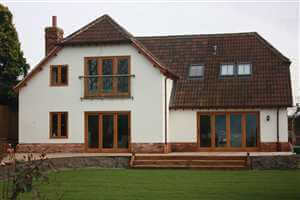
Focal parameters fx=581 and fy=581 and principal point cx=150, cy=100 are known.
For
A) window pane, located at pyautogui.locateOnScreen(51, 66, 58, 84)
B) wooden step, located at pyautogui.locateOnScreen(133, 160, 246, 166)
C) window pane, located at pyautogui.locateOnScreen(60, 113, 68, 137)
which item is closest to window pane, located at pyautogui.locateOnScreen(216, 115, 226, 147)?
wooden step, located at pyautogui.locateOnScreen(133, 160, 246, 166)

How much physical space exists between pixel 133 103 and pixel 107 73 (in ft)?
6.43

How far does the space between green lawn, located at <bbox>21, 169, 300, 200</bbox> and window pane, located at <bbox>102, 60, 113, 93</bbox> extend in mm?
6573

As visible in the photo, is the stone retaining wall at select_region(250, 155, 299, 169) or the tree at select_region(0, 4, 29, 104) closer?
the stone retaining wall at select_region(250, 155, 299, 169)

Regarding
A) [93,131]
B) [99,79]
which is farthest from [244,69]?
[93,131]

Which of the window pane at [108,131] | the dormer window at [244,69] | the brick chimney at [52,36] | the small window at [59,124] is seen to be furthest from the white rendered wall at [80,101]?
the dormer window at [244,69]

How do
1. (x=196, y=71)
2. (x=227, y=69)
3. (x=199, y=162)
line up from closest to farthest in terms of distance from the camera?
(x=199, y=162), (x=227, y=69), (x=196, y=71)

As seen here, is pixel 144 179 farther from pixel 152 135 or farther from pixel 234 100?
pixel 234 100

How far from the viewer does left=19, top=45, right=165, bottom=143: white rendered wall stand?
28.1 m

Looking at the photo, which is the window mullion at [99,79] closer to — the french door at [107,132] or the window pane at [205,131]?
the french door at [107,132]

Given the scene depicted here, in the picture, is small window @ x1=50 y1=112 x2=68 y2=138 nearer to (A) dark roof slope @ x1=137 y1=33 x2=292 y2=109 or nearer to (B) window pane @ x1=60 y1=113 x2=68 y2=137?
(B) window pane @ x1=60 y1=113 x2=68 y2=137

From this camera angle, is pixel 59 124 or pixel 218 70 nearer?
pixel 59 124

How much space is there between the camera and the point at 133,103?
28.2 metres

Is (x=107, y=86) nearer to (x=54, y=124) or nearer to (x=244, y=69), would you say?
(x=54, y=124)

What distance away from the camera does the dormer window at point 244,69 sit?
3059cm
